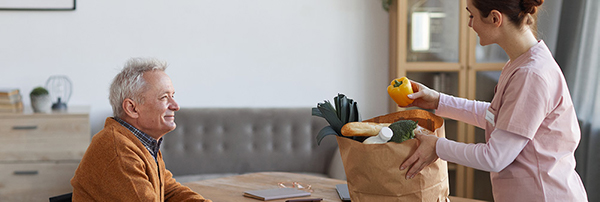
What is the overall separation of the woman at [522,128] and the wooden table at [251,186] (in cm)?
46

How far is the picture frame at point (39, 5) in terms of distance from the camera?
11.5ft

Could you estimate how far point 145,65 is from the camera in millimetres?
1565

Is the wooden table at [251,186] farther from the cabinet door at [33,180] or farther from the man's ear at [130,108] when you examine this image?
the cabinet door at [33,180]

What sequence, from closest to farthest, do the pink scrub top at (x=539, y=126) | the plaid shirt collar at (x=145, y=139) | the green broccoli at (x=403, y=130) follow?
1. the pink scrub top at (x=539, y=126)
2. the green broccoli at (x=403, y=130)
3. the plaid shirt collar at (x=145, y=139)

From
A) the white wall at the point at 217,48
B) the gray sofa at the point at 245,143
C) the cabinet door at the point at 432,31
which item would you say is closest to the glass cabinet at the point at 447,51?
the cabinet door at the point at 432,31

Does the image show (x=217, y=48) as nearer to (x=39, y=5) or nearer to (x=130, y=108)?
(x=39, y=5)

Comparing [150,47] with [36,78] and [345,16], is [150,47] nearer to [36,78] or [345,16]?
[36,78]

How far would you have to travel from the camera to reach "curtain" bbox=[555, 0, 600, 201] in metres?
2.83

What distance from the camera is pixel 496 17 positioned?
132 cm

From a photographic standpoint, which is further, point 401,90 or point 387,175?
point 401,90

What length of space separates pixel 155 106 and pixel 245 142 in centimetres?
202

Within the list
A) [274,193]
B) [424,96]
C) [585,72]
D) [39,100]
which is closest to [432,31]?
[585,72]

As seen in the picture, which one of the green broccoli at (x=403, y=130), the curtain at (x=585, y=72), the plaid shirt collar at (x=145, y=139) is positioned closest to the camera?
the green broccoli at (x=403, y=130)

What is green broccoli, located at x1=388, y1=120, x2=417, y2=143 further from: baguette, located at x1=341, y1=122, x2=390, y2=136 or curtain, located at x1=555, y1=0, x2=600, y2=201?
curtain, located at x1=555, y1=0, x2=600, y2=201
